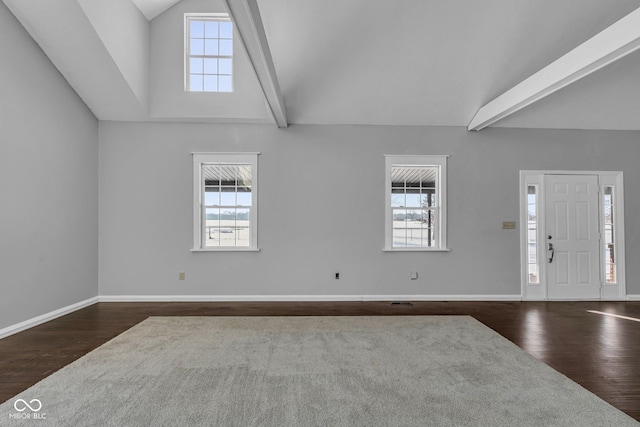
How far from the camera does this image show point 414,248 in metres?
5.65

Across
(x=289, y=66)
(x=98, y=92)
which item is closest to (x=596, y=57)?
(x=289, y=66)

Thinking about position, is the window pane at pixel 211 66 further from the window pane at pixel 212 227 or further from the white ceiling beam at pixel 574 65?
the white ceiling beam at pixel 574 65

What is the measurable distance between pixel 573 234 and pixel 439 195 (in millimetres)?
2222

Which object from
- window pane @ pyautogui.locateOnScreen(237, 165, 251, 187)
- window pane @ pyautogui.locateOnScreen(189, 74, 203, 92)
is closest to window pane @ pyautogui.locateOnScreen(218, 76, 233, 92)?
window pane @ pyautogui.locateOnScreen(189, 74, 203, 92)

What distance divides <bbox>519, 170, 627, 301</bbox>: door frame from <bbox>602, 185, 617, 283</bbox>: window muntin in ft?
0.13

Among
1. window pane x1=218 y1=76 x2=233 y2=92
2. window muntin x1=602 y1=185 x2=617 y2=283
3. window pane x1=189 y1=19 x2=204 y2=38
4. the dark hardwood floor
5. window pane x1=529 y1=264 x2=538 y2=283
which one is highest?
window pane x1=189 y1=19 x2=204 y2=38

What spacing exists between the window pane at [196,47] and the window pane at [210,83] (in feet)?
1.24

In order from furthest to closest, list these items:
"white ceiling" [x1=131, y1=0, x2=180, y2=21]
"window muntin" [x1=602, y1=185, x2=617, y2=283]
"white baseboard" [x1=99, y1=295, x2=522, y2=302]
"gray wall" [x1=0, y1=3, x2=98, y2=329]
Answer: "window muntin" [x1=602, y1=185, x2=617, y2=283]
"white baseboard" [x1=99, y1=295, x2=522, y2=302]
"white ceiling" [x1=131, y1=0, x2=180, y2=21]
"gray wall" [x1=0, y1=3, x2=98, y2=329]

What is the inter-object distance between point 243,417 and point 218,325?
2129 mm

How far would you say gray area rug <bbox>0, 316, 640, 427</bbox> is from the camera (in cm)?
216

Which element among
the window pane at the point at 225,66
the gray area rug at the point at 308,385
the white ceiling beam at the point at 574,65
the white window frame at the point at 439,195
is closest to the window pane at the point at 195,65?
the window pane at the point at 225,66

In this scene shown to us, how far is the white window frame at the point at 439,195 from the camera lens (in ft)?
18.5

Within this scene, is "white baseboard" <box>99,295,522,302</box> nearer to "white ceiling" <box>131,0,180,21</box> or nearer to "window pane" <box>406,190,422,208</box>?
"window pane" <box>406,190,422,208</box>

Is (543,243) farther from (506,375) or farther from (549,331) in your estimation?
(506,375)
